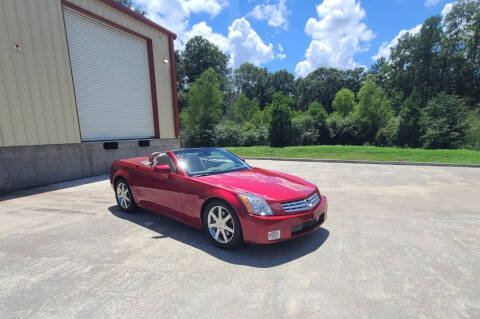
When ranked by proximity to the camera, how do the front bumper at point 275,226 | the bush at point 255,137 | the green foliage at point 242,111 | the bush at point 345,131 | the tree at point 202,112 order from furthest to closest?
the green foliage at point 242,111, the tree at point 202,112, the bush at point 345,131, the bush at point 255,137, the front bumper at point 275,226

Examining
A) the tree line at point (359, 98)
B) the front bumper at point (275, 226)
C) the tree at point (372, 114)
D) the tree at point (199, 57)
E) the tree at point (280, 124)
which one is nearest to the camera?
the front bumper at point (275, 226)

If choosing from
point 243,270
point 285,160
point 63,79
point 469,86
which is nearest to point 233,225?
point 243,270

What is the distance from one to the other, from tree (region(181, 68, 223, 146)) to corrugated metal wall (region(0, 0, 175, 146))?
57.1ft

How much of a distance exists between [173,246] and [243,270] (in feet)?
3.72

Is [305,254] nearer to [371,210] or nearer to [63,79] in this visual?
[371,210]

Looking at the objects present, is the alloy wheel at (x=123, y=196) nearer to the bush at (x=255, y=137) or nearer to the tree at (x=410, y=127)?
the bush at (x=255, y=137)

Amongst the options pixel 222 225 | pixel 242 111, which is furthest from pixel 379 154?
pixel 242 111

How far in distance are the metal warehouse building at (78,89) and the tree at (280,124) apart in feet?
34.6

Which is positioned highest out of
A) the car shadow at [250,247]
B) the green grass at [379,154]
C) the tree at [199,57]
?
the tree at [199,57]

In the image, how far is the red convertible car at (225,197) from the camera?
2973mm

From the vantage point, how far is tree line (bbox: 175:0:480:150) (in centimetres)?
2070

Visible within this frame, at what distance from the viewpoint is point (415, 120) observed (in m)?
20.9

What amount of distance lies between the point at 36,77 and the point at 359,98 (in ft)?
100

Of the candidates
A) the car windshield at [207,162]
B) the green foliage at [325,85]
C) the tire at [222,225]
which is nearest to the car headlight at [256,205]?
the tire at [222,225]
